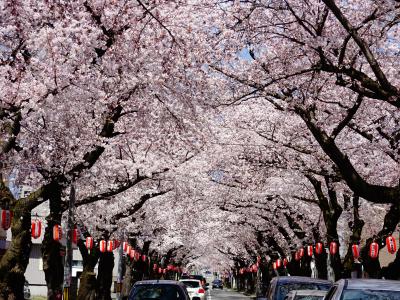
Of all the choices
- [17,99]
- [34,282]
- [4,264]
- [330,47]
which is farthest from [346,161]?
[34,282]

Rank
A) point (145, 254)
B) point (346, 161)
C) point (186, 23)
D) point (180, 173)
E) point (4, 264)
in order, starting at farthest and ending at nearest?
1. point (145, 254)
2. point (180, 173)
3. point (4, 264)
4. point (186, 23)
5. point (346, 161)

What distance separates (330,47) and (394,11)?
1.49m

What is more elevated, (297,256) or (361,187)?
(297,256)

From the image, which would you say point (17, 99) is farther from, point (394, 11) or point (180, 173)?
point (180, 173)

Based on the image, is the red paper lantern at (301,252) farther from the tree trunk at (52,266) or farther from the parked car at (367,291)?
the parked car at (367,291)

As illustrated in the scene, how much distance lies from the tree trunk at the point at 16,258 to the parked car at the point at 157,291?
2834 mm

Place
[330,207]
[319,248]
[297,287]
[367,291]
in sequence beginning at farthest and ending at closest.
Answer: [319,248] < [330,207] < [297,287] < [367,291]

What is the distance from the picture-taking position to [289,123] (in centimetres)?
2344

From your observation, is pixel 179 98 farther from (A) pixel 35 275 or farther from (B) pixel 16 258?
(A) pixel 35 275

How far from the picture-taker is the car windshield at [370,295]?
8570 mm

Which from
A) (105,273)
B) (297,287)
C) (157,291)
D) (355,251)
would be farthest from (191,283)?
(157,291)

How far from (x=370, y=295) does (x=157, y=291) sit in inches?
299

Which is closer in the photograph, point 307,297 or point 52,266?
point 307,297

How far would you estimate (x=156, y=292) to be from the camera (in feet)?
50.0
